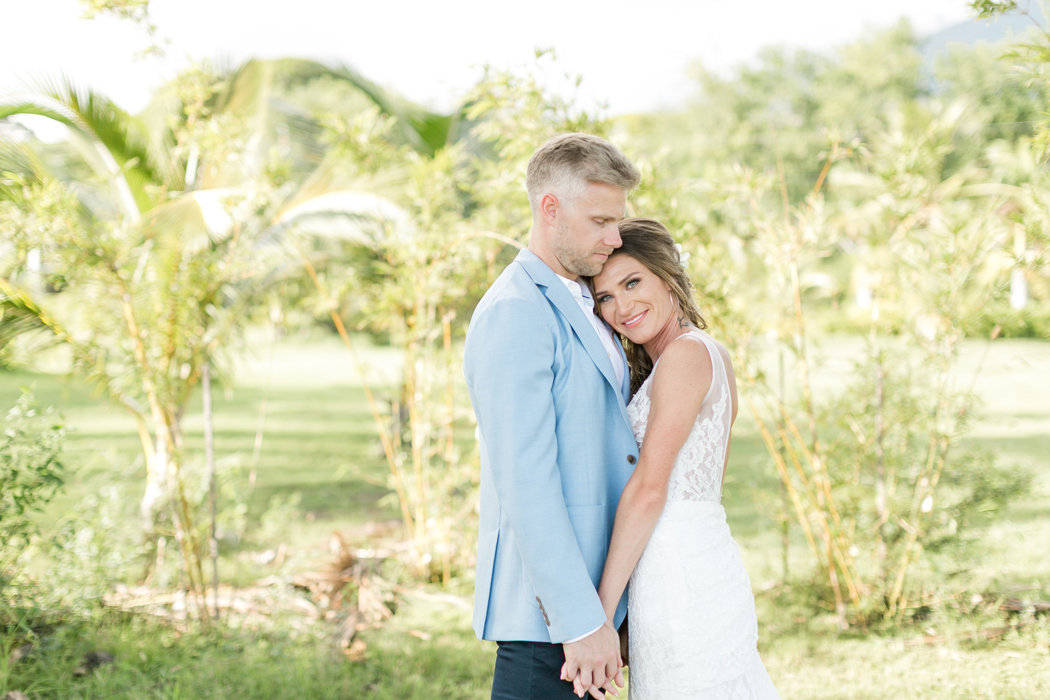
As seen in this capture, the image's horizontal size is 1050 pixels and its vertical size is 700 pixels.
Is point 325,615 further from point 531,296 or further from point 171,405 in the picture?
point 531,296

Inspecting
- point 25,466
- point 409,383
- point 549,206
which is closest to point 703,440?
point 549,206

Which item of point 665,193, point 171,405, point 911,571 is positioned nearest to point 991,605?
point 911,571

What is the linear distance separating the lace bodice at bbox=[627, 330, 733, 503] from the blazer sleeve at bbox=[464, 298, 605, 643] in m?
0.45

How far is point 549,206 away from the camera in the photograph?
2.20 m

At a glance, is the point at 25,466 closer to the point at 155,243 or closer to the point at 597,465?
the point at 155,243

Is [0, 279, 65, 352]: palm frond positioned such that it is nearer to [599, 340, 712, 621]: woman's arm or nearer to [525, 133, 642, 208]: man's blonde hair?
[525, 133, 642, 208]: man's blonde hair

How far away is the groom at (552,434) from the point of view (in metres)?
1.93

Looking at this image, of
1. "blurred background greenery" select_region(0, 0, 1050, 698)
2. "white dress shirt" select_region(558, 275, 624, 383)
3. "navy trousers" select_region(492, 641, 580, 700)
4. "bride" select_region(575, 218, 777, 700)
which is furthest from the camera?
"blurred background greenery" select_region(0, 0, 1050, 698)

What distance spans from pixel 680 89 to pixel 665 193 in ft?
110

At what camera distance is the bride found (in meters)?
2.17

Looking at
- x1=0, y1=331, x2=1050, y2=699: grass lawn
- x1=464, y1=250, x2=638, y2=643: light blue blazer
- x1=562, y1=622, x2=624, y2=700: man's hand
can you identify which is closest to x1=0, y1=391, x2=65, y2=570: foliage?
x1=0, y1=331, x2=1050, y2=699: grass lawn

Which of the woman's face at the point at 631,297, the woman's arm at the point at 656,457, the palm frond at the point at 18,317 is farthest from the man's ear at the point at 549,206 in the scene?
the palm frond at the point at 18,317

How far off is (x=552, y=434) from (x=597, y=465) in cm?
21

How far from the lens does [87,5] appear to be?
13.8 ft
